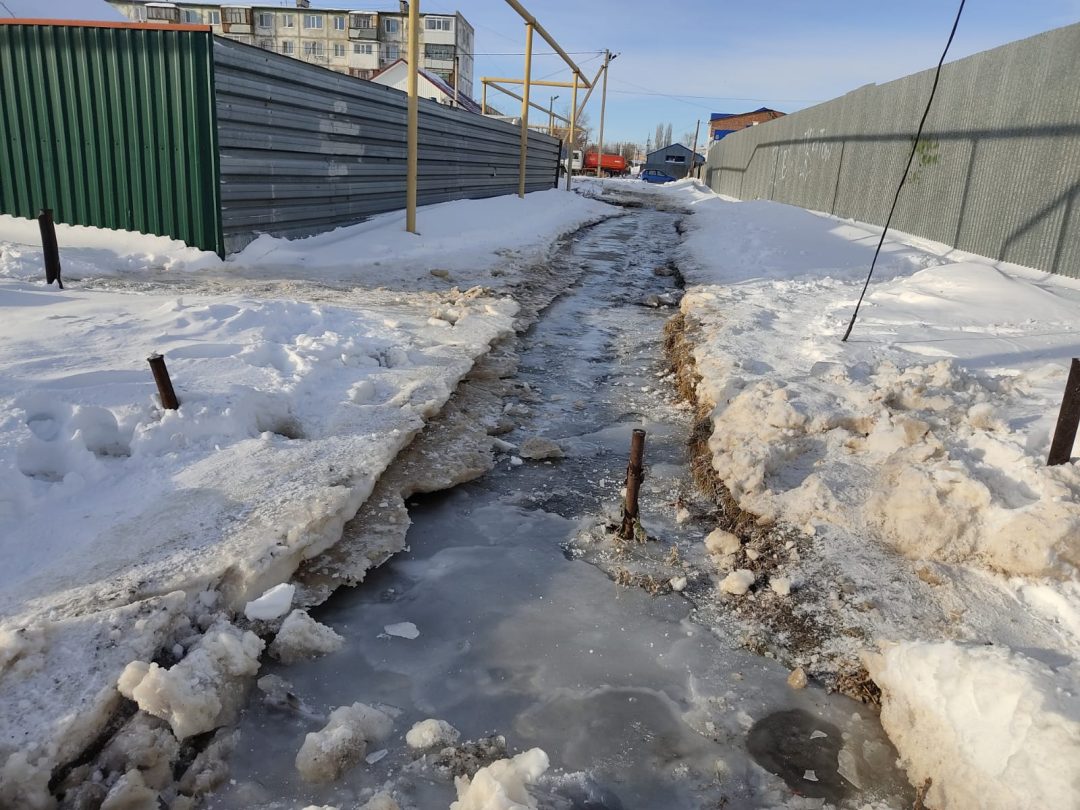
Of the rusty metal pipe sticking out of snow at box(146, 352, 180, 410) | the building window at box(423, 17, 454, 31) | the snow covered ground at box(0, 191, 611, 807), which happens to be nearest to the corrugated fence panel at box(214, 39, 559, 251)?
the snow covered ground at box(0, 191, 611, 807)

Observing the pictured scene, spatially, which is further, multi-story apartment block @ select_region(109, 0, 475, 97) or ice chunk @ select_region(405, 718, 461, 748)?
multi-story apartment block @ select_region(109, 0, 475, 97)

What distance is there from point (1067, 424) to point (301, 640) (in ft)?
11.8

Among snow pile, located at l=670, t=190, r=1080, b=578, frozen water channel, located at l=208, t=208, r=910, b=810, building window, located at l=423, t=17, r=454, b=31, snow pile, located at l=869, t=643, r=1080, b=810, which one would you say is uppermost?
building window, located at l=423, t=17, r=454, b=31

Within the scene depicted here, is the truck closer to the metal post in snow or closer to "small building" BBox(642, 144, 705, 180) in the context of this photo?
"small building" BBox(642, 144, 705, 180)

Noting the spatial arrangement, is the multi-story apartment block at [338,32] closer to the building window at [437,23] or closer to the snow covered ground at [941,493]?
the building window at [437,23]

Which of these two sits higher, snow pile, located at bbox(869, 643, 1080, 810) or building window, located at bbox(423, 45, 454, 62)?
building window, located at bbox(423, 45, 454, 62)

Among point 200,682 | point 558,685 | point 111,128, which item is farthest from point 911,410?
point 111,128

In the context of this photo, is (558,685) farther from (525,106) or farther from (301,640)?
(525,106)

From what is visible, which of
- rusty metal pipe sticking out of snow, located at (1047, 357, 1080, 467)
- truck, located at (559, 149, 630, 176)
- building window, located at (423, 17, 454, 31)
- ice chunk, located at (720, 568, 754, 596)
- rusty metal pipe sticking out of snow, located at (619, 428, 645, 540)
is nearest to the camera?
ice chunk, located at (720, 568, 754, 596)

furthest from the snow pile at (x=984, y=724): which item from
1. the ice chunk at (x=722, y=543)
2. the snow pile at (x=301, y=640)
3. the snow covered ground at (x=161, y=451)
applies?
the snow covered ground at (x=161, y=451)

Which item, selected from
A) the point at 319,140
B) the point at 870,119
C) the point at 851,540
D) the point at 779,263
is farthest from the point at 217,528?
the point at 870,119

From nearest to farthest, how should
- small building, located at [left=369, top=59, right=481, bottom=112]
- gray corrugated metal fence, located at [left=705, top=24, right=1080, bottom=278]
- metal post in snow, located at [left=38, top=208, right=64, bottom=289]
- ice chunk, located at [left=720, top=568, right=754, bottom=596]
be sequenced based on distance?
ice chunk, located at [left=720, top=568, right=754, bottom=596]
metal post in snow, located at [left=38, top=208, right=64, bottom=289]
gray corrugated metal fence, located at [left=705, top=24, right=1080, bottom=278]
small building, located at [left=369, top=59, right=481, bottom=112]

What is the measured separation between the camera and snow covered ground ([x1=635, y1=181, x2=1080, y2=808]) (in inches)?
84.3

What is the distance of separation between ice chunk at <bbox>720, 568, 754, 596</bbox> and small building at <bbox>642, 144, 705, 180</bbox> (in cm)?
6040
